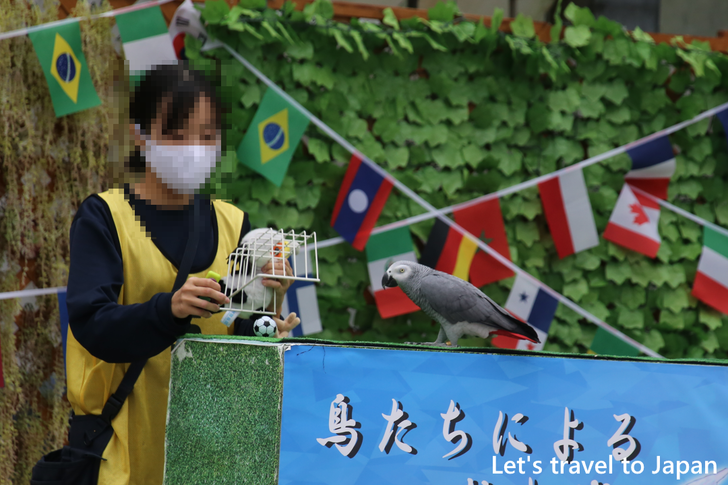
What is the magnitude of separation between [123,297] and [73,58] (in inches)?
54.2

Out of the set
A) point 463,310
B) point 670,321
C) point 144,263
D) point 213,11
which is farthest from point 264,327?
point 670,321

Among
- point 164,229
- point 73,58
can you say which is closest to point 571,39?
point 73,58

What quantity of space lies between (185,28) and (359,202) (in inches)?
37.0

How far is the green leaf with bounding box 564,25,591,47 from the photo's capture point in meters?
2.57

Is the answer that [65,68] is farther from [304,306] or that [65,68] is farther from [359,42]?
[304,306]

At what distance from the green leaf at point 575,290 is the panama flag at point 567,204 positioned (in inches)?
9.7

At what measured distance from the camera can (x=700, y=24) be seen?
3.97 m

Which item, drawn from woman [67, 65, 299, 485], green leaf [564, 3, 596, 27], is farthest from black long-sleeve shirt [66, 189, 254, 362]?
green leaf [564, 3, 596, 27]

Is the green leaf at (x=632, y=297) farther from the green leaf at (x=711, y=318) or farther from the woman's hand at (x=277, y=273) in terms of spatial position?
the woman's hand at (x=277, y=273)

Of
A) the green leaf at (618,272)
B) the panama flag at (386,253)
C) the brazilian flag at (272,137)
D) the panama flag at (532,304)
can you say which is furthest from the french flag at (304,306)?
the green leaf at (618,272)

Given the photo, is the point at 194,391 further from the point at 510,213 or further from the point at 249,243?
the point at 510,213

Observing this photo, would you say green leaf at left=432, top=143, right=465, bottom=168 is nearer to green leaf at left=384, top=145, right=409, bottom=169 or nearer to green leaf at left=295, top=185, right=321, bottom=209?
green leaf at left=384, top=145, right=409, bottom=169

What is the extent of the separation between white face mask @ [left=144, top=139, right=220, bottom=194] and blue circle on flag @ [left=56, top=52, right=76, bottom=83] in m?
1.29

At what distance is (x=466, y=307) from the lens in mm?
1050
